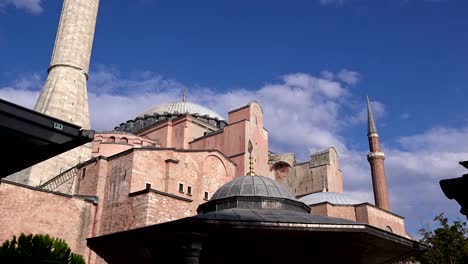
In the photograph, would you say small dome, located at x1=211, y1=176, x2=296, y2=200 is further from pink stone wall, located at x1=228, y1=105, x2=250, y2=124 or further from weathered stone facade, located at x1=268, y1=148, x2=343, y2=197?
weathered stone facade, located at x1=268, y1=148, x2=343, y2=197

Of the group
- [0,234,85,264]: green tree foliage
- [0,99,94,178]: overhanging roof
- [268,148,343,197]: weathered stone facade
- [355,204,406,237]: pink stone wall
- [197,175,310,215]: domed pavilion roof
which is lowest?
[0,234,85,264]: green tree foliage

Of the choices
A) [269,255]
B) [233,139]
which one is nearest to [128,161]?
[233,139]

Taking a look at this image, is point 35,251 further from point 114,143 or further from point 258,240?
point 114,143

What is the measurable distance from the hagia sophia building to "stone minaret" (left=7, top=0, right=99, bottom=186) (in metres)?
0.05

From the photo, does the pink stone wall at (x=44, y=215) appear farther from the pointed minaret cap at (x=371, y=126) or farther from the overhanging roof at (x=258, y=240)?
the pointed minaret cap at (x=371, y=126)

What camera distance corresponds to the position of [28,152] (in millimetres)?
3982

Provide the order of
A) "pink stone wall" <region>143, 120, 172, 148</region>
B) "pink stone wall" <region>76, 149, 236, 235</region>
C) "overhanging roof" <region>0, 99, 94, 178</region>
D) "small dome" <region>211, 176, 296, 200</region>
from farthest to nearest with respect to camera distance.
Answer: "pink stone wall" <region>143, 120, 172, 148</region> < "pink stone wall" <region>76, 149, 236, 235</region> < "small dome" <region>211, 176, 296, 200</region> < "overhanging roof" <region>0, 99, 94, 178</region>

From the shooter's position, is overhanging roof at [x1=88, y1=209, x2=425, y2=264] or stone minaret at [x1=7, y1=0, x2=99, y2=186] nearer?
overhanging roof at [x1=88, y1=209, x2=425, y2=264]

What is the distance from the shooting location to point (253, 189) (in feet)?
29.3

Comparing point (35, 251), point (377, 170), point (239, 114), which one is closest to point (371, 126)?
point (377, 170)

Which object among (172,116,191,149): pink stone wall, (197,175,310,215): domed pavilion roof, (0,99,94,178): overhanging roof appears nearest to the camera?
(0,99,94,178): overhanging roof

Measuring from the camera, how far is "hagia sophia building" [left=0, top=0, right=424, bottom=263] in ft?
47.5

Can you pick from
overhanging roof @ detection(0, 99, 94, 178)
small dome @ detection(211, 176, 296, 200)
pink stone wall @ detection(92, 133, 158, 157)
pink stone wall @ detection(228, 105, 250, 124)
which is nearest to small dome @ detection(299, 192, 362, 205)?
pink stone wall @ detection(228, 105, 250, 124)

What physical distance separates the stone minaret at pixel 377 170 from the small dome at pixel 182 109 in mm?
9458
